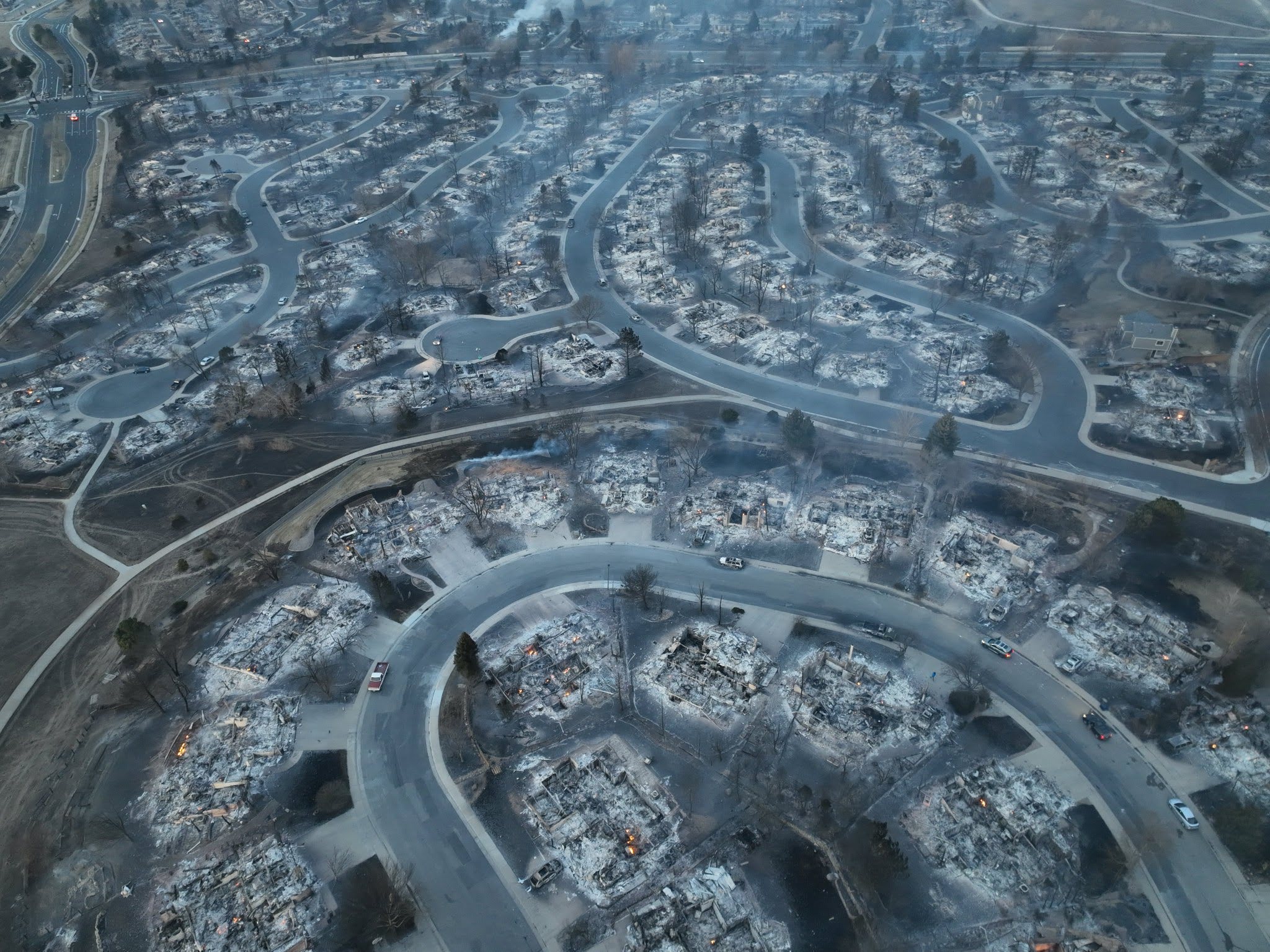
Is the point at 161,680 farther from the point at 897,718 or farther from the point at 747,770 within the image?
the point at 897,718

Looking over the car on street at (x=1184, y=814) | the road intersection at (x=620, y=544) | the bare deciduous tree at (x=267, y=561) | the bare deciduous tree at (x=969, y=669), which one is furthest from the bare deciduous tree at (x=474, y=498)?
the car on street at (x=1184, y=814)

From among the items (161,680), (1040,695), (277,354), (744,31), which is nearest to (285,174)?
(277,354)

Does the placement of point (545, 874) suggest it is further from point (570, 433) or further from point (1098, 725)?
point (570, 433)

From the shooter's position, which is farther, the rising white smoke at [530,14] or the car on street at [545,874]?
the rising white smoke at [530,14]

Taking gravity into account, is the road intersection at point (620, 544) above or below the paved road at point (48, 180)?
below

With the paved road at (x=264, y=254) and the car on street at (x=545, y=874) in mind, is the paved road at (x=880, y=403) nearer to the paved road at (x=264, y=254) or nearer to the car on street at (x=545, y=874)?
the paved road at (x=264, y=254)

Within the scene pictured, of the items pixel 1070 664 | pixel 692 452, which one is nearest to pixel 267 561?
pixel 692 452

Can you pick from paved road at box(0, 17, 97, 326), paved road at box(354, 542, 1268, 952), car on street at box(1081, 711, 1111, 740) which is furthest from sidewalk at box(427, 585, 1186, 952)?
paved road at box(0, 17, 97, 326)
